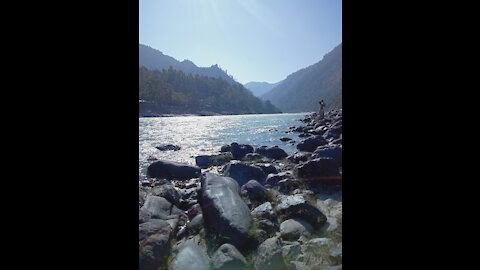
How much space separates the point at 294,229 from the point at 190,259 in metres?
1.65

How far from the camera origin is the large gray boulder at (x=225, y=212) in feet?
11.8

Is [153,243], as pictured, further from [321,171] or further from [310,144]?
[310,144]

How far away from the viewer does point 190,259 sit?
3094 millimetres

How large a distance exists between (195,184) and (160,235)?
140 inches

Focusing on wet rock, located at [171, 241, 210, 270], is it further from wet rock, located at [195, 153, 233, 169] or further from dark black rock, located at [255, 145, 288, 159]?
dark black rock, located at [255, 145, 288, 159]

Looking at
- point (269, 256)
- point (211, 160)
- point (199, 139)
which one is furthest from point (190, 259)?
point (199, 139)

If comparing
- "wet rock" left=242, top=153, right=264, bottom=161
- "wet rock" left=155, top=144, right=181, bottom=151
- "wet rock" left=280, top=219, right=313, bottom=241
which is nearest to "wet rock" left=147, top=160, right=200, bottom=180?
"wet rock" left=242, top=153, right=264, bottom=161

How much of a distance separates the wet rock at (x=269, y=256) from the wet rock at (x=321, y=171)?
3.49 m

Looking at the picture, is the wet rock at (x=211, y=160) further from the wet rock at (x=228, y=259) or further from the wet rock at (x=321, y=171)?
the wet rock at (x=228, y=259)

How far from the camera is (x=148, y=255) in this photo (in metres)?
3.02

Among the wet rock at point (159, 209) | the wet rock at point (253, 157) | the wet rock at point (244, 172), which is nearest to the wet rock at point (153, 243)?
the wet rock at point (159, 209)

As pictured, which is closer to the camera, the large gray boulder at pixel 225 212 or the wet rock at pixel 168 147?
the large gray boulder at pixel 225 212
